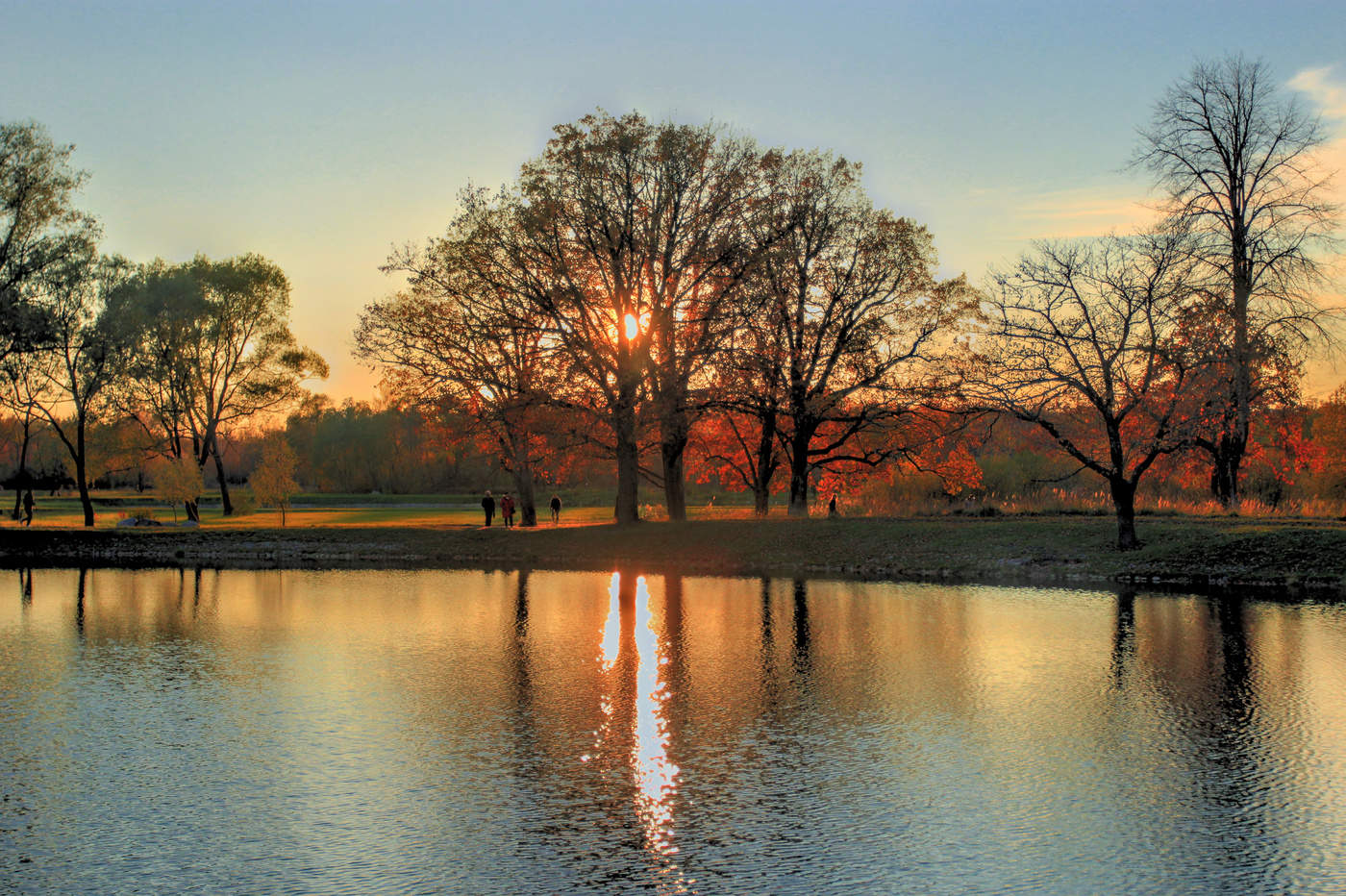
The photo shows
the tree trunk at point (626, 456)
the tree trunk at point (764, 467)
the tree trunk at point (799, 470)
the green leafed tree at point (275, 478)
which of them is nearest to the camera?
the tree trunk at point (626, 456)

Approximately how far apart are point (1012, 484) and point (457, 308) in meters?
27.0

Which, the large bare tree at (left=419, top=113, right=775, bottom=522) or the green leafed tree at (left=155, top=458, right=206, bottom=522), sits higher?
the large bare tree at (left=419, top=113, right=775, bottom=522)

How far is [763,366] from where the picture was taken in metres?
35.1

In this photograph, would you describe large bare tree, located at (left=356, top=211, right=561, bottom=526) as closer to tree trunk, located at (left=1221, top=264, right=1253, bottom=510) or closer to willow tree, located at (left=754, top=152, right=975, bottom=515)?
willow tree, located at (left=754, top=152, right=975, bottom=515)

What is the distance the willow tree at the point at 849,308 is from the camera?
125 feet

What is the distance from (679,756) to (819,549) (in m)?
20.2

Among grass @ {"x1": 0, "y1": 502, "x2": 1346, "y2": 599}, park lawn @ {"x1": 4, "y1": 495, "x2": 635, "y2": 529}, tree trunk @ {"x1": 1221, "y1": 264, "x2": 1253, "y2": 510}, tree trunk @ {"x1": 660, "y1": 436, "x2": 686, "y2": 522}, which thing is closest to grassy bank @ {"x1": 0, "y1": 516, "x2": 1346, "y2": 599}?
grass @ {"x1": 0, "y1": 502, "x2": 1346, "y2": 599}

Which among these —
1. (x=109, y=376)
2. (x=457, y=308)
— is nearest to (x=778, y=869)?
(x=457, y=308)

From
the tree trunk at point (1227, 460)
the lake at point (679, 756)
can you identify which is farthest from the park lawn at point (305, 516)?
the lake at point (679, 756)

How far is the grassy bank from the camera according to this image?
2358 centimetres

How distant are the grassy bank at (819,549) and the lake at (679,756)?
6.60 metres

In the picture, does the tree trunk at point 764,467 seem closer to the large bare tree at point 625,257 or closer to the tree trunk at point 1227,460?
the large bare tree at point 625,257

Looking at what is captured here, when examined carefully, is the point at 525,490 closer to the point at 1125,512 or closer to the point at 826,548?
the point at 826,548

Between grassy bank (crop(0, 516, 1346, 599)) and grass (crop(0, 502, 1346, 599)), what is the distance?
0.16 feet
